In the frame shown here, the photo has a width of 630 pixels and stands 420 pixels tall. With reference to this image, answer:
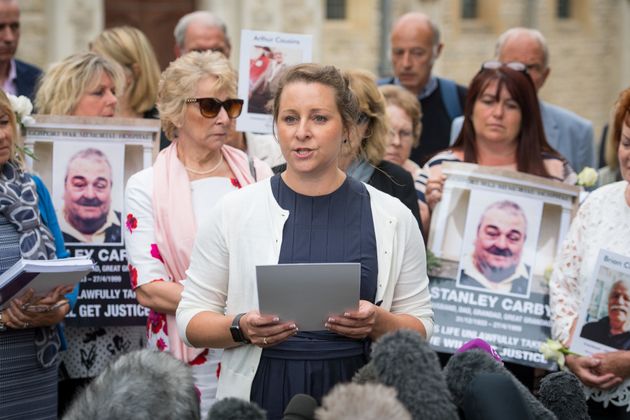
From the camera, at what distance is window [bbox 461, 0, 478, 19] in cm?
2905

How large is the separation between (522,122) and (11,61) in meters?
3.74

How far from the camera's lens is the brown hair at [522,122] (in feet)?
20.8

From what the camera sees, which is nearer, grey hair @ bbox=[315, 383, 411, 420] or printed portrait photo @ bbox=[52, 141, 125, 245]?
grey hair @ bbox=[315, 383, 411, 420]

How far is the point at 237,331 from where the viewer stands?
391 centimetres

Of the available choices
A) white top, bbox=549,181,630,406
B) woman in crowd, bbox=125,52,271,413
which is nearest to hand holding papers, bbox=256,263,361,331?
woman in crowd, bbox=125,52,271,413

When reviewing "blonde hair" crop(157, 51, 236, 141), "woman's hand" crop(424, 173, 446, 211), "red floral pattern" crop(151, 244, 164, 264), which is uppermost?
"blonde hair" crop(157, 51, 236, 141)

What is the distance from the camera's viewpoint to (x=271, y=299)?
3738 millimetres

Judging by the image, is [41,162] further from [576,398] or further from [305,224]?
[576,398]

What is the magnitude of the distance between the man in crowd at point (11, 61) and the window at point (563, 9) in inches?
942

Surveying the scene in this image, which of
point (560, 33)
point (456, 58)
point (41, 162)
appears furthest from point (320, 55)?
point (41, 162)

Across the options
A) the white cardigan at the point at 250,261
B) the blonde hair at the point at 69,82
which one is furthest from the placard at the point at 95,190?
the white cardigan at the point at 250,261

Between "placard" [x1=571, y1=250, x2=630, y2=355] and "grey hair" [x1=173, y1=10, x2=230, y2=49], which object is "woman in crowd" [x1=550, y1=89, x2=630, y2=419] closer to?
"placard" [x1=571, y1=250, x2=630, y2=355]

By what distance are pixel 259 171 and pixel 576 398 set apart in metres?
2.34

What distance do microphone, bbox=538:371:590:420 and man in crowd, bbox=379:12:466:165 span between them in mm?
4737
